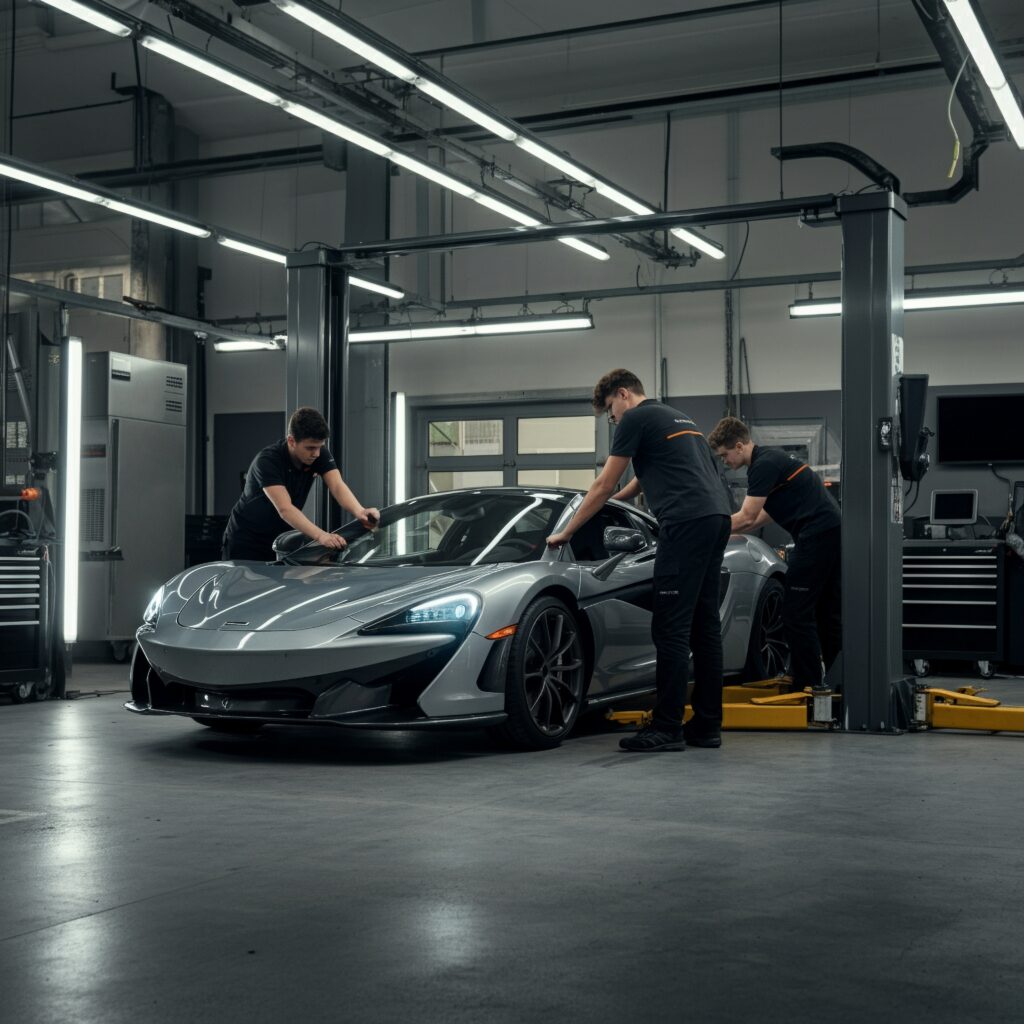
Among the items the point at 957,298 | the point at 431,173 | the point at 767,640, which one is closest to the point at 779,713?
the point at 767,640

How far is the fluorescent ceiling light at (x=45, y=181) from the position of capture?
970 centimetres

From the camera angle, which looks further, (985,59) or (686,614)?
(985,59)

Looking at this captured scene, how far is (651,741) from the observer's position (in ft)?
19.5

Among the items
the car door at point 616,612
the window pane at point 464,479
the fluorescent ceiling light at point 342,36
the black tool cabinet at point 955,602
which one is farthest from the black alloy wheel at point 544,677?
the window pane at point 464,479

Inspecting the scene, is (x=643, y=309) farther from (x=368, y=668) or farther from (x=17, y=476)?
(x=368, y=668)

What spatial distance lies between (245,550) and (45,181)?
4251 millimetres

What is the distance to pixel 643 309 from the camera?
16703 millimetres

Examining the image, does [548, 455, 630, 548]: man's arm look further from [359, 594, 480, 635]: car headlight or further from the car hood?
[359, 594, 480, 635]: car headlight

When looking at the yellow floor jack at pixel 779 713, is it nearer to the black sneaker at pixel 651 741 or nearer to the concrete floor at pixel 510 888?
the black sneaker at pixel 651 741

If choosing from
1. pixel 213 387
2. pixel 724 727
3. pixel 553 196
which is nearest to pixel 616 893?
pixel 724 727

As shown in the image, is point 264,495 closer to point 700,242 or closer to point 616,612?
point 616,612

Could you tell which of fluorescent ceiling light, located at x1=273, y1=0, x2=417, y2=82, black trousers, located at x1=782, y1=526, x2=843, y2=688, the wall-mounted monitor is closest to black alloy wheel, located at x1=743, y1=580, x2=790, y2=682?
black trousers, located at x1=782, y1=526, x2=843, y2=688

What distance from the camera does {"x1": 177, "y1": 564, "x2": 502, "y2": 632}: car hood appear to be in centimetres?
559

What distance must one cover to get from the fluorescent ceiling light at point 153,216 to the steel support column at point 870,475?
6.33 metres
